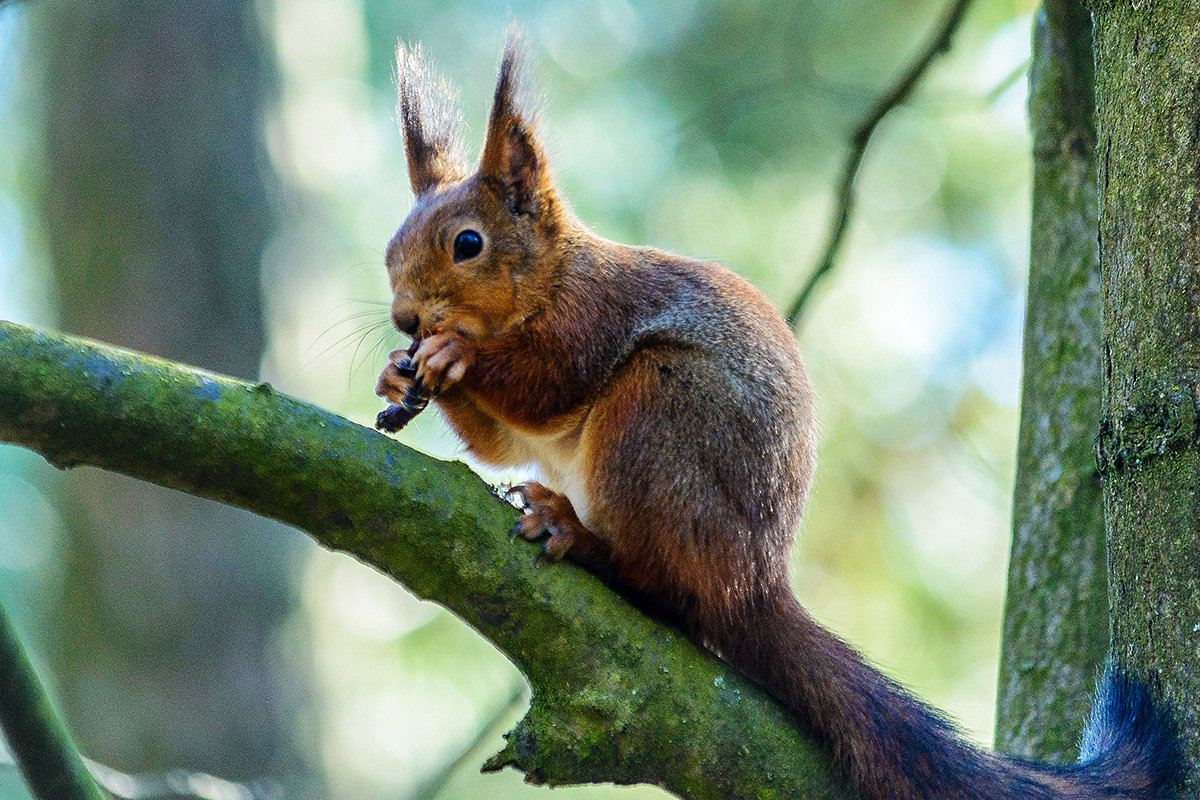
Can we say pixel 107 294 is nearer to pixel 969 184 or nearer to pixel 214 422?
pixel 214 422

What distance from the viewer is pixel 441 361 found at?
7.19 feet

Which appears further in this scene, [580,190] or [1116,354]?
[580,190]

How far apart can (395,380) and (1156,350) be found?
132 centimetres

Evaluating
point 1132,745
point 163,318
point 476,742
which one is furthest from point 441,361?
point 163,318

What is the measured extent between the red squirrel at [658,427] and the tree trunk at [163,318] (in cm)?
184

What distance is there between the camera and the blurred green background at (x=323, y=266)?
156 inches

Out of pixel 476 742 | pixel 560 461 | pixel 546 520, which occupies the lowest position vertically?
pixel 476 742

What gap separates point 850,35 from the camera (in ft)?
14.8

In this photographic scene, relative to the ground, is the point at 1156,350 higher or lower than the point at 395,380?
higher

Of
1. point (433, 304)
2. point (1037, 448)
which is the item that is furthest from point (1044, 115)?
point (433, 304)

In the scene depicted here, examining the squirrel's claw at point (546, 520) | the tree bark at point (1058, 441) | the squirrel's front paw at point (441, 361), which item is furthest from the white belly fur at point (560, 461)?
the tree bark at point (1058, 441)

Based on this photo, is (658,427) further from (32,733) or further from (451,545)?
(32,733)

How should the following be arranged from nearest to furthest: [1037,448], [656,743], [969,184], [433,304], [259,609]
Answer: [656,743], [433,304], [1037,448], [259,609], [969,184]

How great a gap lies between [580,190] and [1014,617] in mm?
2623
